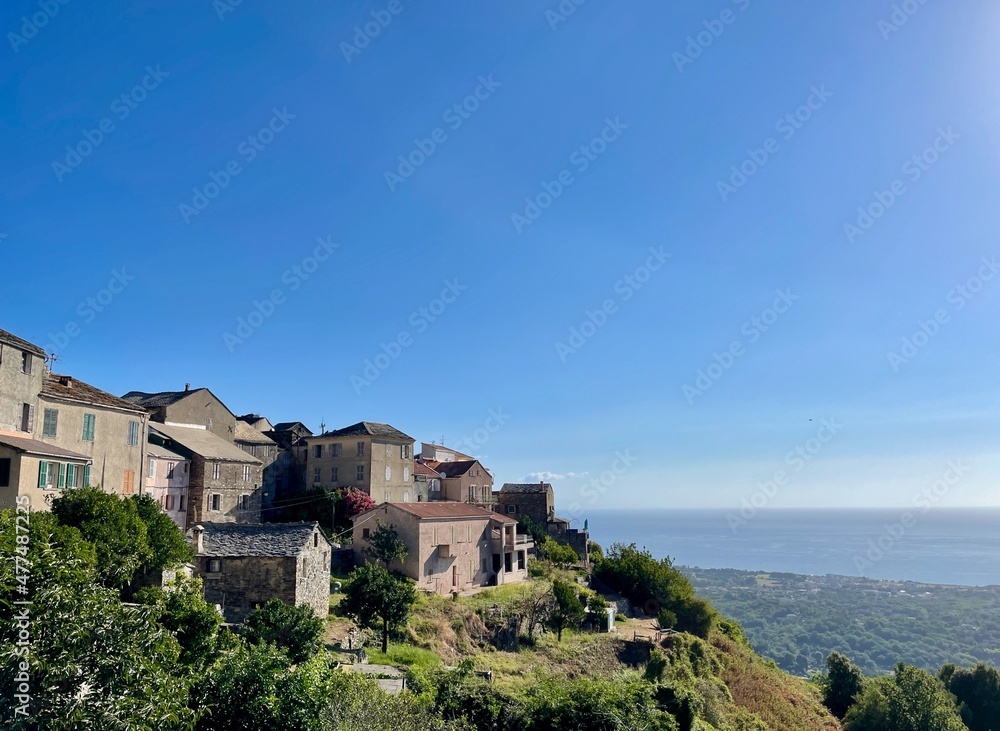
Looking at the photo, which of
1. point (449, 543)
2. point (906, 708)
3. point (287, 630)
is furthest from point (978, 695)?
point (287, 630)

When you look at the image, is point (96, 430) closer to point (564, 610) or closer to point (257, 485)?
point (257, 485)

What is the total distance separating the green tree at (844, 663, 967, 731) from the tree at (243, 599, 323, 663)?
34.9m

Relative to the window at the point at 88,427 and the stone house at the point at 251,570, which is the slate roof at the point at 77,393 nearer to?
the window at the point at 88,427

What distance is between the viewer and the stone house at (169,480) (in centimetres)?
3869

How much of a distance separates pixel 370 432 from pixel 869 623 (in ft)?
426

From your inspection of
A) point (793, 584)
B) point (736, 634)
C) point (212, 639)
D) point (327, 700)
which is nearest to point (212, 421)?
point (212, 639)

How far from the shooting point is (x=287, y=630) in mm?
23953

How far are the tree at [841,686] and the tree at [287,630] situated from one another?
40656mm

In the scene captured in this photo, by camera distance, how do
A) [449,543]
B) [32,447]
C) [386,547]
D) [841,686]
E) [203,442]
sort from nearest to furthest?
[32,447], [386,547], [449,543], [203,442], [841,686]

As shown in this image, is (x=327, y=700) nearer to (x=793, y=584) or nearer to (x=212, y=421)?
(x=212, y=421)

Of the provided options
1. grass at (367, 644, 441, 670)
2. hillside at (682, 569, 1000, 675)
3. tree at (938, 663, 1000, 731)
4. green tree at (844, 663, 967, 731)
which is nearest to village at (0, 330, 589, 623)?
grass at (367, 644, 441, 670)

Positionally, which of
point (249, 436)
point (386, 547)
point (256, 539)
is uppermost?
point (249, 436)

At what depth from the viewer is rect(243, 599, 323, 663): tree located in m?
23.1

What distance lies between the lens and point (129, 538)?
77.3ft
